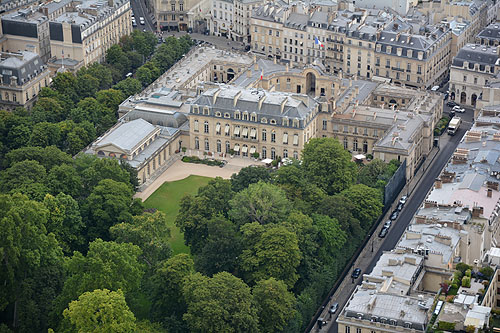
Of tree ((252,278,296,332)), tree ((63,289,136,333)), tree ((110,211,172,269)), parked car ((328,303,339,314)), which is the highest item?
tree ((63,289,136,333))

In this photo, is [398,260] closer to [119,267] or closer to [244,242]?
[244,242]

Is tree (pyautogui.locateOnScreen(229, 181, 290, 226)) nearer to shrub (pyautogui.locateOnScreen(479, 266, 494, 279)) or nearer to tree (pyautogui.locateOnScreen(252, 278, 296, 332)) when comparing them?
tree (pyautogui.locateOnScreen(252, 278, 296, 332))

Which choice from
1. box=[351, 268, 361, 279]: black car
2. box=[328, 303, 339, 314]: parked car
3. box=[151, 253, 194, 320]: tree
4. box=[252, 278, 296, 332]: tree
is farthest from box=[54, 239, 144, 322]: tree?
box=[351, 268, 361, 279]: black car

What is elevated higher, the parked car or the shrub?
the shrub

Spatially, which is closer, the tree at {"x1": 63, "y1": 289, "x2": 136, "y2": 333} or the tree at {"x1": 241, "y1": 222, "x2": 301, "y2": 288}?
the tree at {"x1": 63, "y1": 289, "x2": 136, "y2": 333}

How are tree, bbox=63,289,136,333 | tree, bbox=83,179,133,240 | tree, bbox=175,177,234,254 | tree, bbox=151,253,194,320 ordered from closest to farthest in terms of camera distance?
tree, bbox=63,289,136,333, tree, bbox=151,253,194,320, tree, bbox=175,177,234,254, tree, bbox=83,179,133,240

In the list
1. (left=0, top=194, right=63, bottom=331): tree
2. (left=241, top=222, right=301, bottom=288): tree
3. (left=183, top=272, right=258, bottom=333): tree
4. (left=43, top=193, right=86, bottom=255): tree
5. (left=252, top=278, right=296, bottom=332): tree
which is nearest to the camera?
(left=183, top=272, right=258, bottom=333): tree

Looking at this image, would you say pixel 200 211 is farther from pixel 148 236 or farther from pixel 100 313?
pixel 100 313
